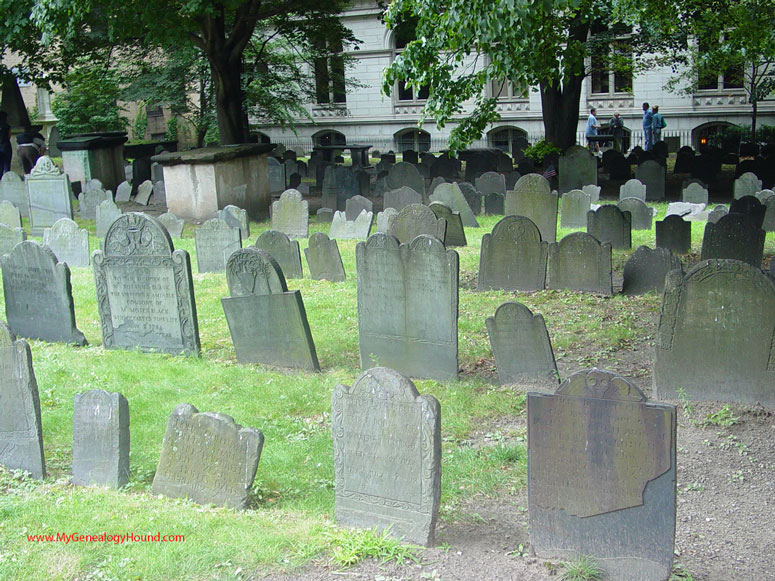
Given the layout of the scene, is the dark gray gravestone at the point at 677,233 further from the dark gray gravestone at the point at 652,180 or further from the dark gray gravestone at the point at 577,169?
the dark gray gravestone at the point at 577,169

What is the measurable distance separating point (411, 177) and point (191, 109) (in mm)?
12240

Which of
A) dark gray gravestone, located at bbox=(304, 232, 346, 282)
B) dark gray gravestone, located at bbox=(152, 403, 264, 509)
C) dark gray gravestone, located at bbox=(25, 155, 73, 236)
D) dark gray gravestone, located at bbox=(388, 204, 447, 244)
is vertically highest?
dark gray gravestone, located at bbox=(25, 155, 73, 236)

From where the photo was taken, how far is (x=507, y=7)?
6.99m

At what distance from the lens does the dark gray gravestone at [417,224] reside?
425 inches

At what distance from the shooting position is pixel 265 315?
300 inches

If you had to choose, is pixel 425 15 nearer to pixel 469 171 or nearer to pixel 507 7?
pixel 507 7

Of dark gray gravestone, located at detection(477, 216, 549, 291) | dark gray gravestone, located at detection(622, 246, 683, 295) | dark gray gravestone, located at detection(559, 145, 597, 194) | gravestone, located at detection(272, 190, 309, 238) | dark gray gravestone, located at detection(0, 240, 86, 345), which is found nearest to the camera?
dark gray gravestone, located at detection(0, 240, 86, 345)

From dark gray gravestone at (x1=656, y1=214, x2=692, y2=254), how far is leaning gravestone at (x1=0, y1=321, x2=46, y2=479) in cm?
852

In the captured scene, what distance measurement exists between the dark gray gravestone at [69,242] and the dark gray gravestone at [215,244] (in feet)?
5.82

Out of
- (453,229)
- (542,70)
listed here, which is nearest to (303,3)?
(453,229)

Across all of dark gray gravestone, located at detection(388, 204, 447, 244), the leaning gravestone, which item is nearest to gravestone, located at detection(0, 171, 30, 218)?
dark gray gravestone, located at detection(388, 204, 447, 244)

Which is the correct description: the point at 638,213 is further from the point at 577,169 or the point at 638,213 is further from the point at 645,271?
the point at 577,169

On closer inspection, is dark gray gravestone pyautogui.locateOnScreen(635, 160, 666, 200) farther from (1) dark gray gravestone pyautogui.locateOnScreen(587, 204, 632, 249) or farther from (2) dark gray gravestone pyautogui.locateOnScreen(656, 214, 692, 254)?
(2) dark gray gravestone pyautogui.locateOnScreen(656, 214, 692, 254)

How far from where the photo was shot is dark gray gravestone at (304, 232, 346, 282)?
10836mm
